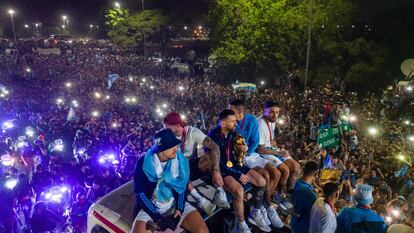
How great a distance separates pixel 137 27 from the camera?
134 feet

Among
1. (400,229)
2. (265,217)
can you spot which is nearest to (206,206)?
(265,217)

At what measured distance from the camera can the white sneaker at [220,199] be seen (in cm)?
422

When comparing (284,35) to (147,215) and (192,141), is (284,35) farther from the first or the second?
(147,215)

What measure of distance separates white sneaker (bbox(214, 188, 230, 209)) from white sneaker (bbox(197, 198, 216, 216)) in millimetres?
79

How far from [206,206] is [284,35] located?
2034 centimetres

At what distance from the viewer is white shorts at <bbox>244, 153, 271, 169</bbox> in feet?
16.0

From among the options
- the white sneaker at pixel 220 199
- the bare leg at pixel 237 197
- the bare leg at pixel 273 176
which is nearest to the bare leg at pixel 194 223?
the white sneaker at pixel 220 199

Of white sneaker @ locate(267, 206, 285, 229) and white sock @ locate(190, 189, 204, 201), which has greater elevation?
white sock @ locate(190, 189, 204, 201)

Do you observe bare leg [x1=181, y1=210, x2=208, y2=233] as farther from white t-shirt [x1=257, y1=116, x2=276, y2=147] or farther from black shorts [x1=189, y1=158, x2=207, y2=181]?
white t-shirt [x1=257, y1=116, x2=276, y2=147]

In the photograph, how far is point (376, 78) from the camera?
20.6 metres

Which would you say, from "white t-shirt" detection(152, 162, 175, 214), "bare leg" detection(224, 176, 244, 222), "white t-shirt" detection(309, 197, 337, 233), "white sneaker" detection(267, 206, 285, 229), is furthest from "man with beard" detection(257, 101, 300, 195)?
"white t-shirt" detection(152, 162, 175, 214)

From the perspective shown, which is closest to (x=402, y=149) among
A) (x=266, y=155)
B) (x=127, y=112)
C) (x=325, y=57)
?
(x=266, y=155)

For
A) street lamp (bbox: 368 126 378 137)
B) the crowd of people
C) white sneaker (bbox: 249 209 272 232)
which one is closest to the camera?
the crowd of people

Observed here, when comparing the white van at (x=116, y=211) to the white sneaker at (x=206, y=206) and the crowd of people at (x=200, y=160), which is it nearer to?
the white sneaker at (x=206, y=206)
